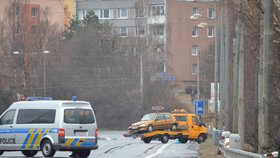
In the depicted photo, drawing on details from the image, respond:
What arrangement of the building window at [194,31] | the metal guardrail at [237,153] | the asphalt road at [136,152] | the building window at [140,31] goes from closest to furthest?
the metal guardrail at [237,153]
the asphalt road at [136,152]
the building window at [140,31]
the building window at [194,31]

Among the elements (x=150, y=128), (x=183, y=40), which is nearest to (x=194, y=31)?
(x=183, y=40)

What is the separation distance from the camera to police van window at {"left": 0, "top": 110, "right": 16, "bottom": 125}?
31.4 m

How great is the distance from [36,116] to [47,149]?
4.64ft

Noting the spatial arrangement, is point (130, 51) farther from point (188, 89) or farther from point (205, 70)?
point (188, 89)

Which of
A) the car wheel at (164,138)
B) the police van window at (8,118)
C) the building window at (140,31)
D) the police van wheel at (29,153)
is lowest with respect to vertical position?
the car wheel at (164,138)

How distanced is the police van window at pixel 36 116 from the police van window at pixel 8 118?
11.9 inches

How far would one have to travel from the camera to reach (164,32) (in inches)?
4412

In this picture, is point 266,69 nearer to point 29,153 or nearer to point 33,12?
point 29,153

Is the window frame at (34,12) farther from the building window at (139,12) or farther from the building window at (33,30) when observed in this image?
the building window at (139,12)

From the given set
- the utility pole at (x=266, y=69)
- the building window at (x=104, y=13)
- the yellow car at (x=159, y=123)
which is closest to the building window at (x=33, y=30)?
the building window at (x=104, y=13)

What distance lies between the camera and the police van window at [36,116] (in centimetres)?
3055

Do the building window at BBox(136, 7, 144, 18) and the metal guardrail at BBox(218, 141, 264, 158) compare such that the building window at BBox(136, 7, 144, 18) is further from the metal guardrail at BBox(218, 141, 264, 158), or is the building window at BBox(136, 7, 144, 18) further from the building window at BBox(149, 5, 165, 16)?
the metal guardrail at BBox(218, 141, 264, 158)

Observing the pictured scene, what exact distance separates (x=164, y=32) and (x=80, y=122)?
3220 inches

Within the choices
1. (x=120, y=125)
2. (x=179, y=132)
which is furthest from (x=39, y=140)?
(x=120, y=125)
